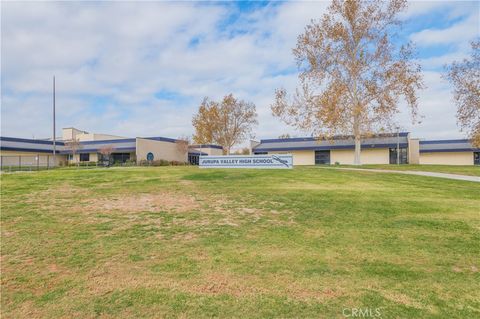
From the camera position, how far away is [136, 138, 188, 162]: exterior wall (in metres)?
48.2

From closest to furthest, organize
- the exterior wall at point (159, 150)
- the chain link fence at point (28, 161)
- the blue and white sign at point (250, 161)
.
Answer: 1. the blue and white sign at point (250, 161)
2. the chain link fence at point (28, 161)
3. the exterior wall at point (159, 150)

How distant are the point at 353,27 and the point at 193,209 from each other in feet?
80.4

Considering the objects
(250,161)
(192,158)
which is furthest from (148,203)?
(192,158)

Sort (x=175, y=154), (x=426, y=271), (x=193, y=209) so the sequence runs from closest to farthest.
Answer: (x=426, y=271) → (x=193, y=209) → (x=175, y=154)

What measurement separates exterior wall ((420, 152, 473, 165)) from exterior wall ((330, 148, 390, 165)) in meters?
7.51

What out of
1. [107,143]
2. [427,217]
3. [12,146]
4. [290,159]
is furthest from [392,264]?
[12,146]

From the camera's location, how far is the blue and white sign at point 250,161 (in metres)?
21.6

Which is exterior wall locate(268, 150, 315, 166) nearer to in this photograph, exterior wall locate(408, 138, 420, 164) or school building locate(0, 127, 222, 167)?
exterior wall locate(408, 138, 420, 164)

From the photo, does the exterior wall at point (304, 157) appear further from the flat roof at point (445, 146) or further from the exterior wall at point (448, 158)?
the exterior wall at point (448, 158)

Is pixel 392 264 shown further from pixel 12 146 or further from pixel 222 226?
pixel 12 146

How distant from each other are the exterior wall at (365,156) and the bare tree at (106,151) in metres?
32.8

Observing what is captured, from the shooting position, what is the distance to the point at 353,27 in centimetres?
2727

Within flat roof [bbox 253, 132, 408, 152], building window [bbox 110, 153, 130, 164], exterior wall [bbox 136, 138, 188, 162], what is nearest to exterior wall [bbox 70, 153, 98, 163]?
building window [bbox 110, 153, 130, 164]

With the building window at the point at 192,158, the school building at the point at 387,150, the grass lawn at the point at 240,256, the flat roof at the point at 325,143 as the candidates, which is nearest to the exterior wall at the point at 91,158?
the building window at the point at 192,158
